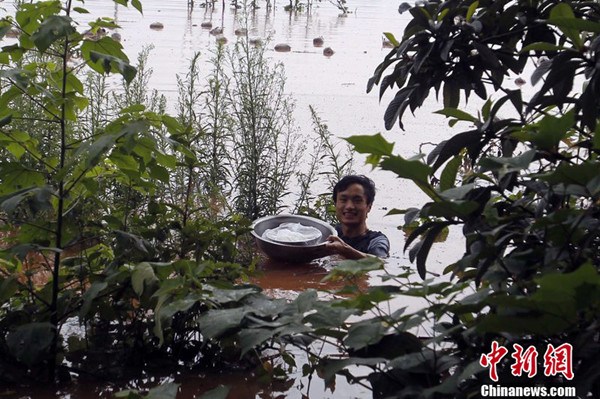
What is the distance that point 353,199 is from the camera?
582 cm

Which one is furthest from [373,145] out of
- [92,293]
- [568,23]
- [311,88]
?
[311,88]

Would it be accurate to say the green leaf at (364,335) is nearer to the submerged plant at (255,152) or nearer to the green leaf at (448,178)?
the green leaf at (448,178)

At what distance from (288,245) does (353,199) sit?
0.67m

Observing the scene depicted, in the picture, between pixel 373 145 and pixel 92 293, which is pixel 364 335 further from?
pixel 92 293

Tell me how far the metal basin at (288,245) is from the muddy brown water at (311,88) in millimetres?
106

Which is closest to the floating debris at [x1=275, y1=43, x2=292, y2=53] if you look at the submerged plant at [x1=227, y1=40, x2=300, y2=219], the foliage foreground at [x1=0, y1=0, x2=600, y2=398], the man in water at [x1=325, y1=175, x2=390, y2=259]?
the submerged plant at [x1=227, y1=40, x2=300, y2=219]

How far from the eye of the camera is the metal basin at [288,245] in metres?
5.48

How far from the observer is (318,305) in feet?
5.54

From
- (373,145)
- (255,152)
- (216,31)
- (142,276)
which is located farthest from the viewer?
(216,31)

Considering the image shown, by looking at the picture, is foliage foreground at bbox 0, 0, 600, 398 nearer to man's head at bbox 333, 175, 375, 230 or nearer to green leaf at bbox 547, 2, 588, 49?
green leaf at bbox 547, 2, 588, 49

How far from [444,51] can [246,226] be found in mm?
1723

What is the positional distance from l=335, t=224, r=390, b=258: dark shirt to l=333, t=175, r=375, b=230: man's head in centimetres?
10

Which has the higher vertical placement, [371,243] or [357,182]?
[357,182]

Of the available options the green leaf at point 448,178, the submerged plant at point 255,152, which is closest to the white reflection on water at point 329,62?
the green leaf at point 448,178
